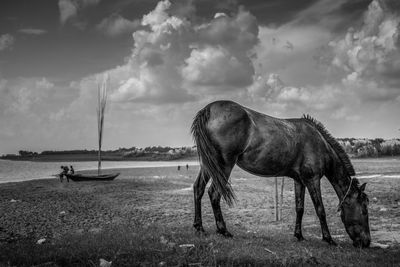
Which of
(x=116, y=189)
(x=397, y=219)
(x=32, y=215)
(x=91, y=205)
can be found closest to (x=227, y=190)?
(x=397, y=219)

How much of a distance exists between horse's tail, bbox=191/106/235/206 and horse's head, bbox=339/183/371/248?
286 cm

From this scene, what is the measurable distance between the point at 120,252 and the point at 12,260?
165 cm

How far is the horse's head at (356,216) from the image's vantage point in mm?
7570

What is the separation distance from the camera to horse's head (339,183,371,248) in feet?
24.8

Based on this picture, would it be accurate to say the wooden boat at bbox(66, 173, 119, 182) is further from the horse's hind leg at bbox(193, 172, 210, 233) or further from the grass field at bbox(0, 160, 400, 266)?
the horse's hind leg at bbox(193, 172, 210, 233)

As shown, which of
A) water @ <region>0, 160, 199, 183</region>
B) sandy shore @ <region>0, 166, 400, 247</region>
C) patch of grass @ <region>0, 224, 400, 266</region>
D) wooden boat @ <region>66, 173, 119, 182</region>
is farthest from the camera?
water @ <region>0, 160, 199, 183</region>

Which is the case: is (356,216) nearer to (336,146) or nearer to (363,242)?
(363,242)

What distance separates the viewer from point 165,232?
8336mm

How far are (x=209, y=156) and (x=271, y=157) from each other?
53.8 inches

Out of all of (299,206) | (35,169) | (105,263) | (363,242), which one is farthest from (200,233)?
(35,169)

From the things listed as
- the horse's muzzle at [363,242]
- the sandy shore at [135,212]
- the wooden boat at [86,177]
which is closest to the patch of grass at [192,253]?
the horse's muzzle at [363,242]

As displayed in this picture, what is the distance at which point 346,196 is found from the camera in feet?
26.3

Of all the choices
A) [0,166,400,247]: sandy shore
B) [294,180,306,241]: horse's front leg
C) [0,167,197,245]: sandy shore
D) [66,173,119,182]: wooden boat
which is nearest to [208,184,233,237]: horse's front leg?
[294,180,306,241]: horse's front leg

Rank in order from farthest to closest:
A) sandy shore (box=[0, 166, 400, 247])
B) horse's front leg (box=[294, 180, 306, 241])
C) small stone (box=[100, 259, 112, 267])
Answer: sandy shore (box=[0, 166, 400, 247]) → horse's front leg (box=[294, 180, 306, 241]) → small stone (box=[100, 259, 112, 267])
